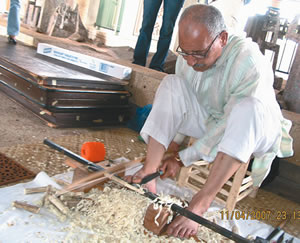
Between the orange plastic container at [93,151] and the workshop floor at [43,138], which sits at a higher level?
the orange plastic container at [93,151]

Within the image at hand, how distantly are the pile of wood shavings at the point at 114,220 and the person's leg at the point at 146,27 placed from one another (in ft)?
7.86

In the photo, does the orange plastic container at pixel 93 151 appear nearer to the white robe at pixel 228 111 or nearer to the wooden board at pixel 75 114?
the white robe at pixel 228 111

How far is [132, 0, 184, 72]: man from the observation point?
3432mm

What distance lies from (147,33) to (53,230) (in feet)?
9.04

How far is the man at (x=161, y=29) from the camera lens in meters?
3.43

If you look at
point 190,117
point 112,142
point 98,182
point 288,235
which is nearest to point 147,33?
point 112,142

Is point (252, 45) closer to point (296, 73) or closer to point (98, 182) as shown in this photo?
point (98, 182)

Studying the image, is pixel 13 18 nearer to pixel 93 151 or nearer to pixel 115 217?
pixel 93 151

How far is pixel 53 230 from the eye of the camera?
1342mm

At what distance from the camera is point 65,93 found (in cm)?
266

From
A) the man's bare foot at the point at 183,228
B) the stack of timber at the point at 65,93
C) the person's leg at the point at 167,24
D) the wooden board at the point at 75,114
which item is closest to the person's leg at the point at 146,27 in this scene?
the person's leg at the point at 167,24

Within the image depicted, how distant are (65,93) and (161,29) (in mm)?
1509

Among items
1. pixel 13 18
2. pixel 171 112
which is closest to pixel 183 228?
pixel 171 112

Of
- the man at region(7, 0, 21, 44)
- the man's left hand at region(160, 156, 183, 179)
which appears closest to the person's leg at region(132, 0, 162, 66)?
the man's left hand at region(160, 156, 183, 179)
